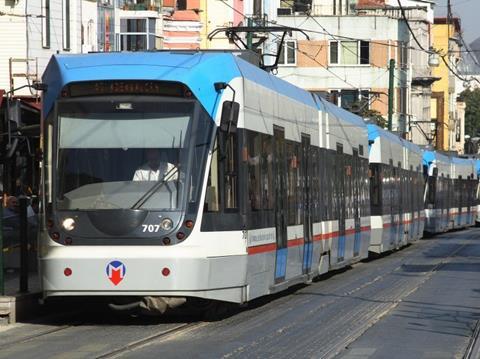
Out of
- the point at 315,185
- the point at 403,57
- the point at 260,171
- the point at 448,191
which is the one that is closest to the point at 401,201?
the point at 315,185

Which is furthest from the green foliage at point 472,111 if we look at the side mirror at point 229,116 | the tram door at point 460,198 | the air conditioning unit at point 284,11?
the side mirror at point 229,116

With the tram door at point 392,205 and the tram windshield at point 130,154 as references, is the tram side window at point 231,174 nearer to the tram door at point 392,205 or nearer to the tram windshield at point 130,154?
the tram windshield at point 130,154

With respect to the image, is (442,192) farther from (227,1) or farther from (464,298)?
(464,298)

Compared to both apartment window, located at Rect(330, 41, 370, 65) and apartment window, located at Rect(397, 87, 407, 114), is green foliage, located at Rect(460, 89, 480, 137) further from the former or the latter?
apartment window, located at Rect(330, 41, 370, 65)

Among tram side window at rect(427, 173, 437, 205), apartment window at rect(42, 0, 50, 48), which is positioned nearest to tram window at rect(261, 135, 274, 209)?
apartment window at rect(42, 0, 50, 48)

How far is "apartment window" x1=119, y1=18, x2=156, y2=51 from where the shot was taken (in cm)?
4322

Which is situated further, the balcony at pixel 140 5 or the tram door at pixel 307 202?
the balcony at pixel 140 5

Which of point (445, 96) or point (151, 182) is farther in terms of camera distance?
point (445, 96)

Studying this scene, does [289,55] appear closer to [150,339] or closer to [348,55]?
[348,55]

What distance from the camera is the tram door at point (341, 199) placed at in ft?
79.0

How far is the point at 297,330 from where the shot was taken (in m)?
14.3

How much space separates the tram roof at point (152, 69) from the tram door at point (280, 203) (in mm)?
2358

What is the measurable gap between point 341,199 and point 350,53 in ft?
177

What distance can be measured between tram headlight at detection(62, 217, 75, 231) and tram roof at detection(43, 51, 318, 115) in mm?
1392
